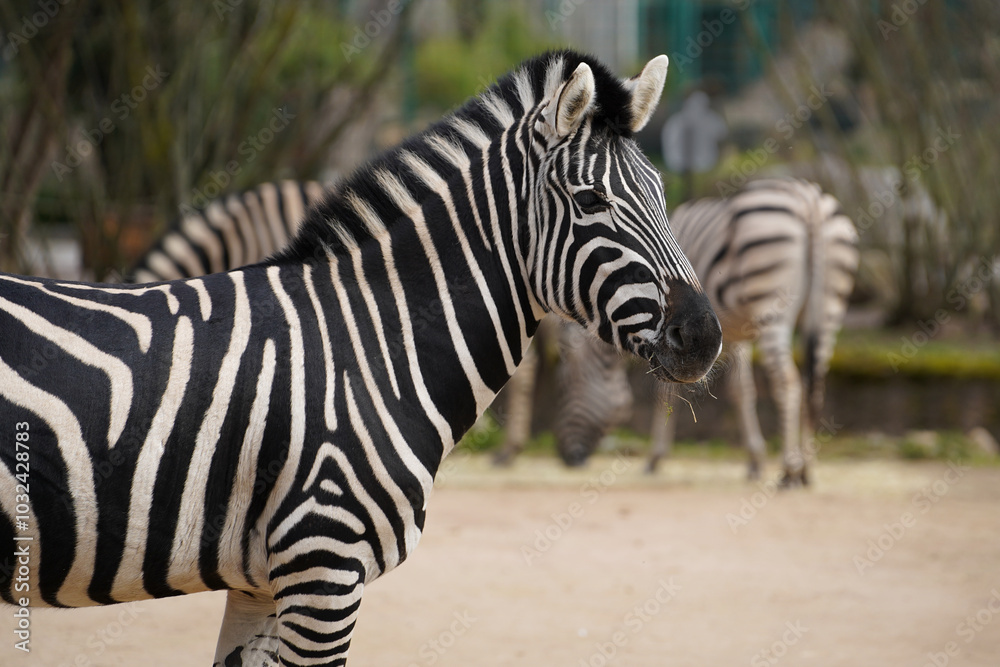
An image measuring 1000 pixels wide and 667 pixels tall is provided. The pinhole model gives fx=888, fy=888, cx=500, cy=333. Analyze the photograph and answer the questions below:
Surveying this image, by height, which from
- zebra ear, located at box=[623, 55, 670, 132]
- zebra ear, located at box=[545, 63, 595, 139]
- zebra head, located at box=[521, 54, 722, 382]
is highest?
zebra ear, located at box=[623, 55, 670, 132]

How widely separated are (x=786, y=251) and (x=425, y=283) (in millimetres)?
5722

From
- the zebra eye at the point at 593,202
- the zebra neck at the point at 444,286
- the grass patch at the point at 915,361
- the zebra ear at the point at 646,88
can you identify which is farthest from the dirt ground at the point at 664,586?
the zebra ear at the point at 646,88

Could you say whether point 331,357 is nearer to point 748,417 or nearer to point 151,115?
point 748,417

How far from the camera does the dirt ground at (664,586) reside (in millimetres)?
4379

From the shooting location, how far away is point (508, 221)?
2.71 m

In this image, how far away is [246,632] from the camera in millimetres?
2811

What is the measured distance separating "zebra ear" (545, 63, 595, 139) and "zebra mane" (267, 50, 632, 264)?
0.09 m

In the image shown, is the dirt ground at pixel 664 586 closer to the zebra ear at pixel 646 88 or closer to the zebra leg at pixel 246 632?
the zebra leg at pixel 246 632

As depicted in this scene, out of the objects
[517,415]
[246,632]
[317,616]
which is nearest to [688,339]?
[317,616]

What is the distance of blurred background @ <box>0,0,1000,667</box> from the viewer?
475 centimetres

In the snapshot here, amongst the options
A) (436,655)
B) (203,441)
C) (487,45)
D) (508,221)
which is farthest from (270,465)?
(487,45)

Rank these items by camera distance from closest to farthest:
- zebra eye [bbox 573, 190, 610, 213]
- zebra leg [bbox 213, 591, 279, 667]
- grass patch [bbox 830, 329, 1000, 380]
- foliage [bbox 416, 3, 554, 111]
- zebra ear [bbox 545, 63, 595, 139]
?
zebra ear [bbox 545, 63, 595, 139] → zebra eye [bbox 573, 190, 610, 213] → zebra leg [bbox 213, 591, 279, 667] → grass patch [bbox 830, 329, 1000, 380] → foliage [bbox 416, 3, 554, 111]

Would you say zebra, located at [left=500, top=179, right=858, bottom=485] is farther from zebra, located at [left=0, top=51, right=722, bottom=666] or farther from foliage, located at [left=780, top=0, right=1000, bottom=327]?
zebra, located at [left=0, top=51, right=722, bottom=666]

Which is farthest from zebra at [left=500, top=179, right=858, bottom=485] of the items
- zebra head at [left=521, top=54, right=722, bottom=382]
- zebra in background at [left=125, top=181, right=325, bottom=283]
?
zebra head at [left=521, top=54, right=722, bottom=382]
